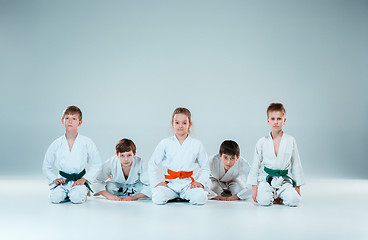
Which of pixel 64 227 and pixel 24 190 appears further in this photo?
pixel 24 190

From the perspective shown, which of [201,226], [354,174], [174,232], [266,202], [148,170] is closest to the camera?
[174,232]

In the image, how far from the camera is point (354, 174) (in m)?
6.96

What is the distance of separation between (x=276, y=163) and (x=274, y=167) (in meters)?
0.05

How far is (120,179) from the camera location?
16.7 ft

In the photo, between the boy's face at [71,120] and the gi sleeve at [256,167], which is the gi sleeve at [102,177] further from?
the gi sleeve at [256,167]

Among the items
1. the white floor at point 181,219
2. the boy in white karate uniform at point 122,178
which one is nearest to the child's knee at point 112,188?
the boy in white karate uniform at point 122,178

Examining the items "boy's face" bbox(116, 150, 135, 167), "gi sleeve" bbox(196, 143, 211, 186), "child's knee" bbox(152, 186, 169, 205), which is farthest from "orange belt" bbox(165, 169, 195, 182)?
"boy's face" bbox(116, 150, 135, 167)

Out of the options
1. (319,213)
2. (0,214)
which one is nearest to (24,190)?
(0,214)

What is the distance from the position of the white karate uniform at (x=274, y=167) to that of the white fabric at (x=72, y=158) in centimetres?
166

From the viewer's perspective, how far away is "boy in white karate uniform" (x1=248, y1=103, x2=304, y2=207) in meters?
4.62

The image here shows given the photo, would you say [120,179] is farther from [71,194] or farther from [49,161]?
[49,161]

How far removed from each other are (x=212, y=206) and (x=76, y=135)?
1.63 metres

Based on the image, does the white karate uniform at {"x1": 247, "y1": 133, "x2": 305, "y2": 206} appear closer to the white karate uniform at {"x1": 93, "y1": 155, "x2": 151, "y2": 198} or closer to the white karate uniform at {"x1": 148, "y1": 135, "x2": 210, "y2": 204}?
the white karate uniform at {"x1": 148, "y1": 135, "x2": 210, "y2": 204}

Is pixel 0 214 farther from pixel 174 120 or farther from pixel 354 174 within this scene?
pixel 354 174
